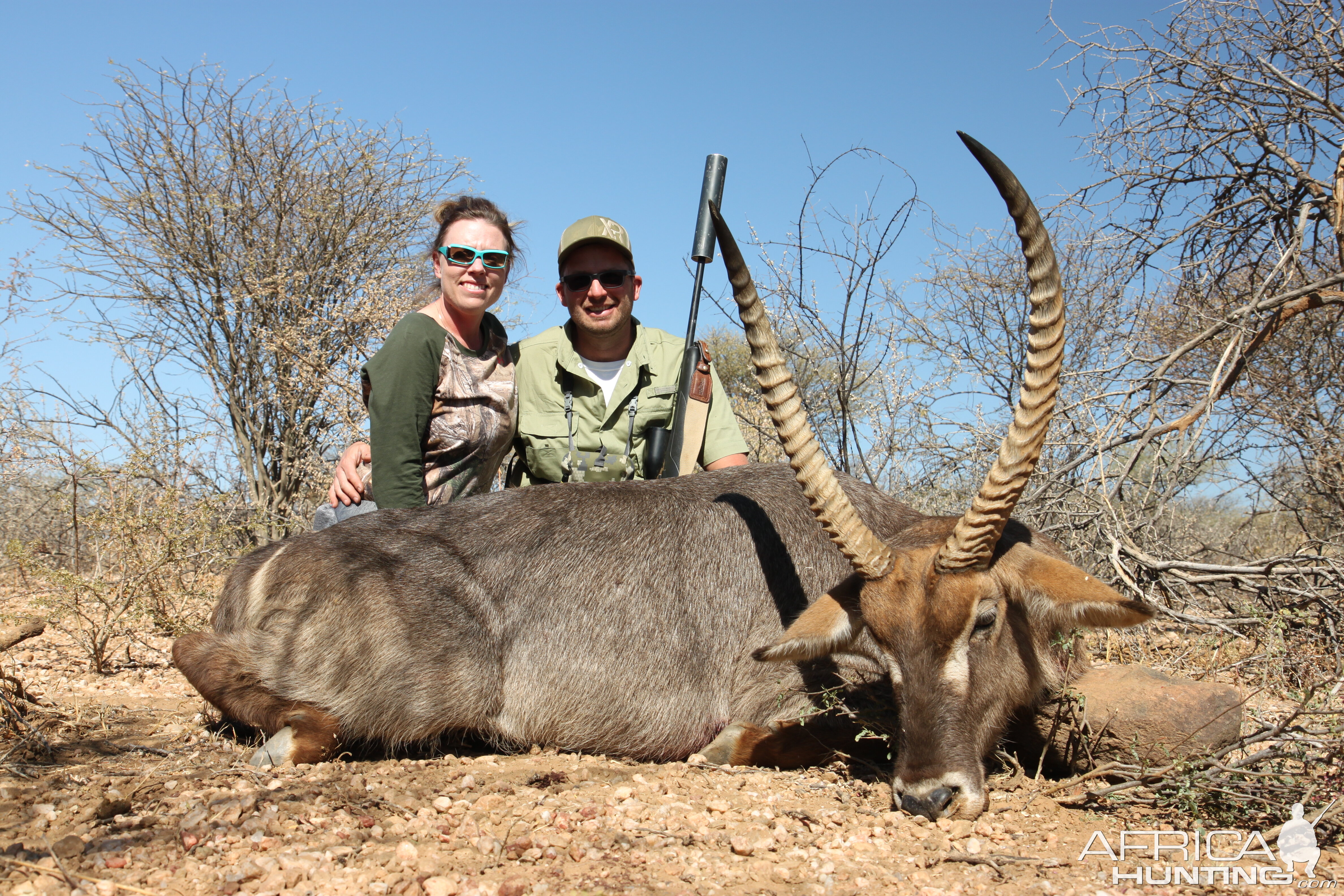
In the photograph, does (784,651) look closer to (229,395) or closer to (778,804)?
(778,804)

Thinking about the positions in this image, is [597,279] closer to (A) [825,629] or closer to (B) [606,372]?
(B) [606,372]

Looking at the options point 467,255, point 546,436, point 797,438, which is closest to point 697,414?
point 546,436

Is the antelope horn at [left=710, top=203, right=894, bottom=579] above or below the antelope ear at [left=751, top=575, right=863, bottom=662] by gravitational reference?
above

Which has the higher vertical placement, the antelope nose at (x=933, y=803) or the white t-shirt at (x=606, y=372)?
the white t-shirt at (x=606, y=372)

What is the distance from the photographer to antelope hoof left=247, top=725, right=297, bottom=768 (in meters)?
3.65

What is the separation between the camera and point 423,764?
3889 millimetres

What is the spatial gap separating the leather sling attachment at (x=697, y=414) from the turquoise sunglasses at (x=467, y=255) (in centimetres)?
144

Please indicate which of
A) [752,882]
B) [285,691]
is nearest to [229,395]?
[285,691]

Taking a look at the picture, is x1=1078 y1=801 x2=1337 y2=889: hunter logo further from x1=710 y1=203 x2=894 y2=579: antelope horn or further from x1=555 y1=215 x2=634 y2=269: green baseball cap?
x1=555 y1=215 x2=634 y2=269: green baseball cap

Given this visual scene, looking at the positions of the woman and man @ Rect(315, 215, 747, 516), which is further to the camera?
man @ Rect(315, 215, 747, 516)

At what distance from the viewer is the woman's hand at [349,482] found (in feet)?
18.0

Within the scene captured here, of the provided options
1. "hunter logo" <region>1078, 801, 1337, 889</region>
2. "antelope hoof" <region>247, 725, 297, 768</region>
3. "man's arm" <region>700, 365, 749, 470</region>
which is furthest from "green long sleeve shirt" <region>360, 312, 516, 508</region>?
"hunter logo" <region>1078, 801, 1337, 889</region>

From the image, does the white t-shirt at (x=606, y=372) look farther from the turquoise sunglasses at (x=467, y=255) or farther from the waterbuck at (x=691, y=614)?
the waterbuck at (x=691, y=614)

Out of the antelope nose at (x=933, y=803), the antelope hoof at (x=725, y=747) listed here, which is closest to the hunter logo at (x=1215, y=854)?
the antelope nose at (x=933, y=803)
